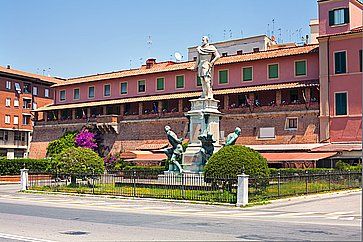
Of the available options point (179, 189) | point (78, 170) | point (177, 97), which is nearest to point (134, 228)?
point (179, 189)

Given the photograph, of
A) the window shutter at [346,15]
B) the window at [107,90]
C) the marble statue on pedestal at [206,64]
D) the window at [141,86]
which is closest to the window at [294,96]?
the window shutter at [346,15]

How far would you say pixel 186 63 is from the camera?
193 ft

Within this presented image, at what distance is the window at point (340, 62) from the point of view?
1766 inches

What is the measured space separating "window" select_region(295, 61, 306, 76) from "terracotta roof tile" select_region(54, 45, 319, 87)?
92cm

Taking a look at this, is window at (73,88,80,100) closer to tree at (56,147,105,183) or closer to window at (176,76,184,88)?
window at (176,76,184,88)

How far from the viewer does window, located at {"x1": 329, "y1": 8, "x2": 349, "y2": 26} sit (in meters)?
45.9

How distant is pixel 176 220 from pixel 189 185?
8718mm

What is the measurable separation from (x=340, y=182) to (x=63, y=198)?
1470cm

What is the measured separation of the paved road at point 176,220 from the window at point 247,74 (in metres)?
27.9

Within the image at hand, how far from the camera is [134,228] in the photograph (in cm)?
1430

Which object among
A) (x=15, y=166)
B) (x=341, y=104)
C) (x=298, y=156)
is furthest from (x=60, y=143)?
(x=341, y=104)

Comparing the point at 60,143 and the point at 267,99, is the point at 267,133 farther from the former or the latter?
the point at 60,143

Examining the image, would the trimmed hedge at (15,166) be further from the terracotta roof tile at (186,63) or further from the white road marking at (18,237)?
the white road marking at (18,237)

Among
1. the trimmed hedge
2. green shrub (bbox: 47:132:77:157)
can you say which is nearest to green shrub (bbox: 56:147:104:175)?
the trimmed hedge
